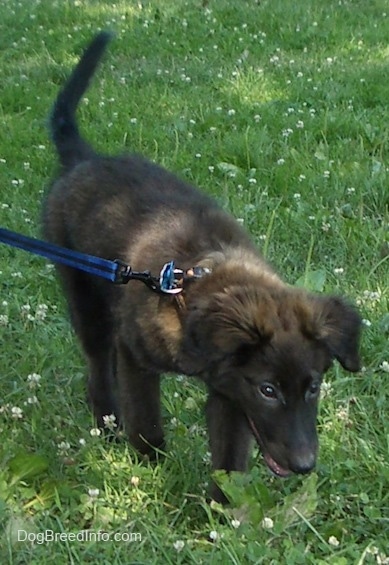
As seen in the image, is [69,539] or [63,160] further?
[63,160]

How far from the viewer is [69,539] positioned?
9.40ft

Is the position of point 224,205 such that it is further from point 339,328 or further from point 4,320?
point 339,328

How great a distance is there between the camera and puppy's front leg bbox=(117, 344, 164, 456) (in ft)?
10.9

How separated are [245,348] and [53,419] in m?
1.16

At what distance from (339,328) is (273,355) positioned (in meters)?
0.26

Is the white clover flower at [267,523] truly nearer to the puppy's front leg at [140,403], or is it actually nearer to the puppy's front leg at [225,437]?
the puppy's front leg at [225,437]

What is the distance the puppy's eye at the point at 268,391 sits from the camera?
2650 millimetres

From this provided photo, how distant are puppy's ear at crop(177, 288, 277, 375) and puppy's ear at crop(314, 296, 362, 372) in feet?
0.49

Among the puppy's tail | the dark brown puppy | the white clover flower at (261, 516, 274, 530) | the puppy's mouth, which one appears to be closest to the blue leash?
the dark brown puppy

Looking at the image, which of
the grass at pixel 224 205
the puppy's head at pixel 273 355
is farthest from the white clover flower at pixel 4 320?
the puppy's head at pixel 273 355

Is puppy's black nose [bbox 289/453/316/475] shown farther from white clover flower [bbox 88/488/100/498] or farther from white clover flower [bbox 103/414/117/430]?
white clover flower [bbox 103/414/117/430]

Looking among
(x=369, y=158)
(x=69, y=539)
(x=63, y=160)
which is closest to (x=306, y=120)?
(x=369, y=158)

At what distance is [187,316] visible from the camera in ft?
9.18

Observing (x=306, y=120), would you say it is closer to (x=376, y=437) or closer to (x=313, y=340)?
(x=376, y=437)
